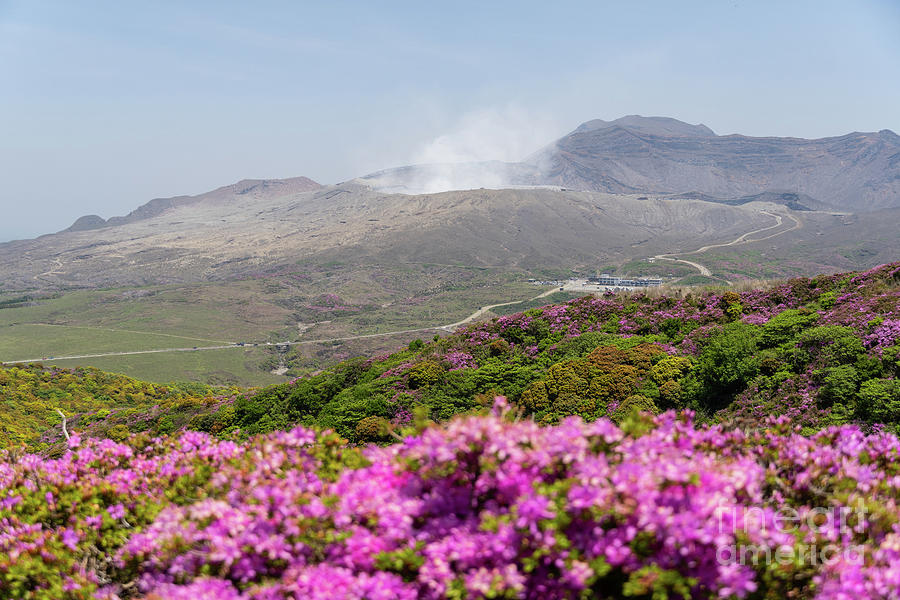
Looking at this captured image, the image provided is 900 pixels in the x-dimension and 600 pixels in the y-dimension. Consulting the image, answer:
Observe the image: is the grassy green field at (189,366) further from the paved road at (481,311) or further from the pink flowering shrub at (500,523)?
the pink flowering shrub at (500,523)

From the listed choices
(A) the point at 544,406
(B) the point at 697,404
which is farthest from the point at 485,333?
(B) the point at 697,404

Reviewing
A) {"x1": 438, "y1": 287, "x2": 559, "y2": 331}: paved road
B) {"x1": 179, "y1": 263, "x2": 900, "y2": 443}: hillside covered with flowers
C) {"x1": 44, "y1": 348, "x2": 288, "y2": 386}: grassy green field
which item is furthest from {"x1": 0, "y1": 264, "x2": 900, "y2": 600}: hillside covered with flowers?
{"x1": 438, "y1": 287, "x2": 559, "y2": 331}: paved road

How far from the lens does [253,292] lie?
127375 mm

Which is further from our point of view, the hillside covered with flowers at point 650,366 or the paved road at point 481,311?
the paved road at point 481,311

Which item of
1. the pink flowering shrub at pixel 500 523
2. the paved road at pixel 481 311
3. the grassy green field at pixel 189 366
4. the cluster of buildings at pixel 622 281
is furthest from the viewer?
the cluster of buildings at pixel 622 281

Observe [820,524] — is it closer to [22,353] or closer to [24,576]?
[24,576]

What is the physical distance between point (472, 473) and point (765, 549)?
196cm

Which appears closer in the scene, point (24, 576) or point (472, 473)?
point (472, 473)

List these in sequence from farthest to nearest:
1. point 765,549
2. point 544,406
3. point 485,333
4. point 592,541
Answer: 1. point 485,333
2. point 544,406
3. point 765,549
4. point 592,541

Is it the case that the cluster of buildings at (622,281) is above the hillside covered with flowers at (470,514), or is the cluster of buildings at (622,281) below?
below

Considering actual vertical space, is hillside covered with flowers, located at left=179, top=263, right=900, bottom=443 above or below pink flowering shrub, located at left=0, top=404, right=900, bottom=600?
below

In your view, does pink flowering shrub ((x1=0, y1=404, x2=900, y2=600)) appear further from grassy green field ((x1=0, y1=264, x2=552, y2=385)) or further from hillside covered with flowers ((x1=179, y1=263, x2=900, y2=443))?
grassy green field ((x1=0, y1=264, x2=552, y2=385))

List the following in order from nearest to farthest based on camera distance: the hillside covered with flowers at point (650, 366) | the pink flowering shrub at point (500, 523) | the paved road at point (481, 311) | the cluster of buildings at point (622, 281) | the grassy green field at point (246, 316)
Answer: the pink flowering shrub at point (500, 523), the hillside covered with flowers at point (650, 366), the grassy green field at point (246, 316), the paved road at point (481, 311), the cluster of buildings at point (622, 281)

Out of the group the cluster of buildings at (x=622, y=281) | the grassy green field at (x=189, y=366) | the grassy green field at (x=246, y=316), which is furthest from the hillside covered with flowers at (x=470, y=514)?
the cluster of buildings at (x=622, y=281)
